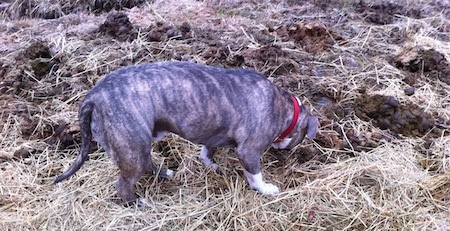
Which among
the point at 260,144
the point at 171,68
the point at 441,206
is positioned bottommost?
the point at 441,206

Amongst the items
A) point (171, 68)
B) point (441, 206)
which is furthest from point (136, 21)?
point (441, 206)

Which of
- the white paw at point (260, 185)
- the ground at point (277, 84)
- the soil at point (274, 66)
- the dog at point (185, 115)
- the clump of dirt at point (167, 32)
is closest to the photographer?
the dog at point (185, 115)

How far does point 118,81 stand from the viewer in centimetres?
363

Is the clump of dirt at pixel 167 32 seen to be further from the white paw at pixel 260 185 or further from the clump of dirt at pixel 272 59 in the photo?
the white paw at pixel 260 185

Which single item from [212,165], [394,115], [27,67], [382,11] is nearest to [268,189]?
[212,165]

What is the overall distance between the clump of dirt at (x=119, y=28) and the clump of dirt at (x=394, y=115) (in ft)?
7.61

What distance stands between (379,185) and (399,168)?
263mm

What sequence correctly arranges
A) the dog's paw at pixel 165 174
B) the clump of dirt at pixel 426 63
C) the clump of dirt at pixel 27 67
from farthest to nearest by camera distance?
the clump of dirt at pixel 426 63, the clump of dirt at pixel 27 67, the dog's paw at pixel 165 174

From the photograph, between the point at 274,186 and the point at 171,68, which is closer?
the point at 171,68

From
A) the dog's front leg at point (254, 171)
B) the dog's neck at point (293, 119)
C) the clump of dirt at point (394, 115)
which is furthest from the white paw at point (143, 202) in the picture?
the clump of dirt at point (394, 115)

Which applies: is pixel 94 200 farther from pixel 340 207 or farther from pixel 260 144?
pixel 340 207

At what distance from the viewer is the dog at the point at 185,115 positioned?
11.7ft

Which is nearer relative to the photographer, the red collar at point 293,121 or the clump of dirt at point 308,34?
the red collar at point 293,121

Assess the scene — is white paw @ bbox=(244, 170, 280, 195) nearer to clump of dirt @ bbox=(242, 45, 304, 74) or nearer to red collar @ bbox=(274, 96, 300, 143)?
red collar @ bbox=(274, 96, 300, 143)
